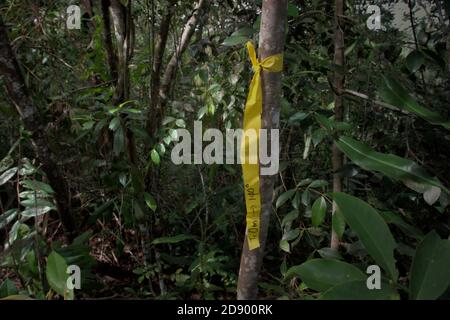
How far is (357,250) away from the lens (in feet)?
3.44

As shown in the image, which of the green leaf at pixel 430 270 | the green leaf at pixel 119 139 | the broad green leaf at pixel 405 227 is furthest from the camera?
the green leaf at pixel 119 139

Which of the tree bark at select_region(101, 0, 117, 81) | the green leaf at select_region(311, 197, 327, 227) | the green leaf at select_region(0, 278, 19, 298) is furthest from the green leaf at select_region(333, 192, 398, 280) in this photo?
the tree bark at select_region(101, 0, 117, 81)

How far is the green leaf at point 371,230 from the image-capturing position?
73 cm

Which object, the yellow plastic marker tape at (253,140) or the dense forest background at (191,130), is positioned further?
the dense forest background at (191,130)

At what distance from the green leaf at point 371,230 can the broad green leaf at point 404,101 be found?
256 millimetres

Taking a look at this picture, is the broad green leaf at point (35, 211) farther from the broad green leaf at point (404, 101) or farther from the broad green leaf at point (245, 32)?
the broad green leaf at point (404, 101)

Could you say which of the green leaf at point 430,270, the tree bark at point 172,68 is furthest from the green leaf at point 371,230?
the tree bark at point 172,68

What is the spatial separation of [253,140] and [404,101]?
0.34 metres

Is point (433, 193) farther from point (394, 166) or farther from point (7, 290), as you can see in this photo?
point (7, 290)

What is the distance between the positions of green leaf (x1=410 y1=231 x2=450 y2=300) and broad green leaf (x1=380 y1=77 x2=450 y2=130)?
27cm

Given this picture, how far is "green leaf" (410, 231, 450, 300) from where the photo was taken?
26.4 inches

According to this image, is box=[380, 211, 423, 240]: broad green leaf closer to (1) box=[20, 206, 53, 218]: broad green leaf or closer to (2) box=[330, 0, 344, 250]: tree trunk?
(2) box=[330, 0, 344, 250]: tree trunk

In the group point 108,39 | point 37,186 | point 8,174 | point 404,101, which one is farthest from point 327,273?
point 108,39
